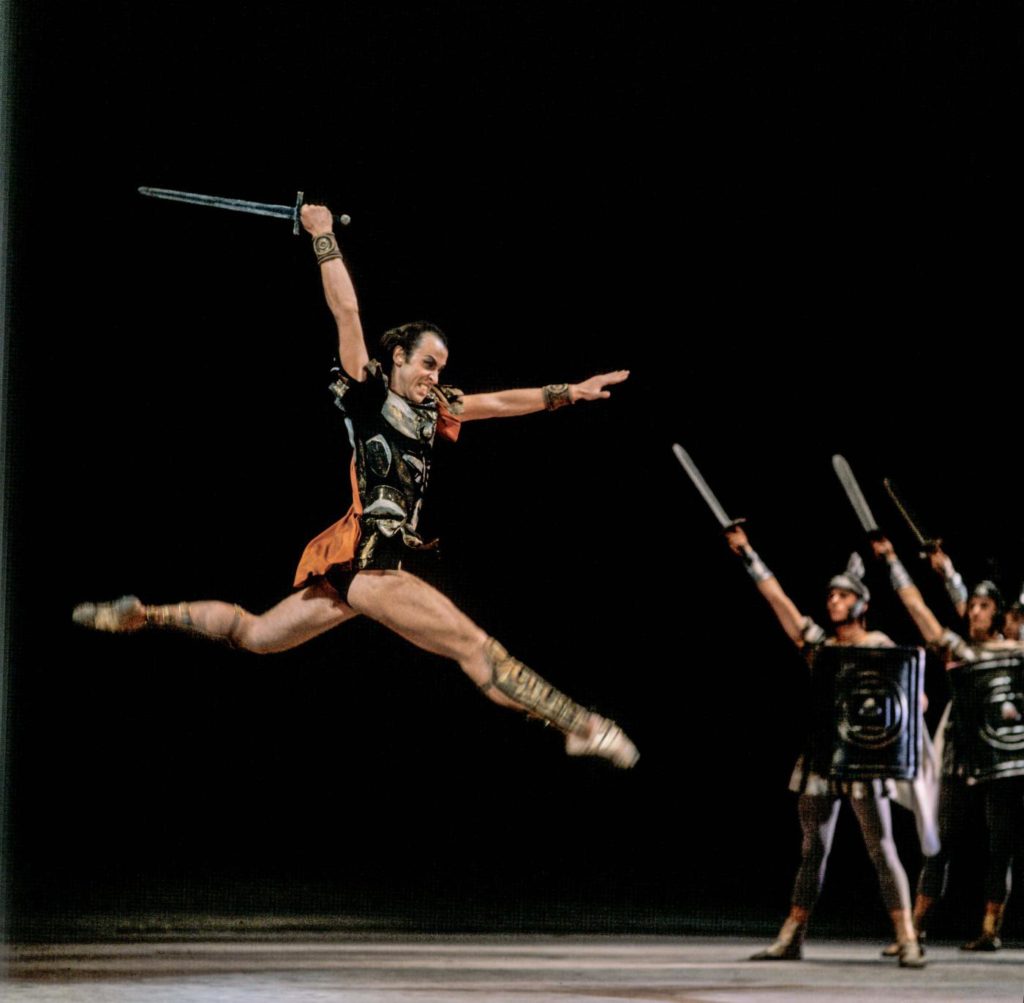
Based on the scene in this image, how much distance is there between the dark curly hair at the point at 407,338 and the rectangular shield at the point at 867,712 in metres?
1.83

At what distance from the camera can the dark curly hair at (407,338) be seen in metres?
6.13

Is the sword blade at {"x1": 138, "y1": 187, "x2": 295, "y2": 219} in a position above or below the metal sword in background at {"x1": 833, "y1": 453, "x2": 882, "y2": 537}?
above

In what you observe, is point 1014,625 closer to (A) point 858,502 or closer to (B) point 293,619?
(A) point 858,502

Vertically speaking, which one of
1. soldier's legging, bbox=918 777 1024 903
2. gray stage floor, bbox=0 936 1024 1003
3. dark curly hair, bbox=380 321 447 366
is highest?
dark curly hair, bbox=380 321 447 366

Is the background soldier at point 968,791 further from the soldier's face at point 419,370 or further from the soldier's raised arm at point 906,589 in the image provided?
the soldier's face at point 419,370

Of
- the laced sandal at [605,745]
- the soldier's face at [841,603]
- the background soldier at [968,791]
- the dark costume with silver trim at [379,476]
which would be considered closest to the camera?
the laced sandal at [605,745]

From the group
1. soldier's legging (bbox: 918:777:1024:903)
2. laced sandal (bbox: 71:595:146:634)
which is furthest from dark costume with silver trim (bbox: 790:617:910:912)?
laced sandal (bbox: 71:595:146:634)

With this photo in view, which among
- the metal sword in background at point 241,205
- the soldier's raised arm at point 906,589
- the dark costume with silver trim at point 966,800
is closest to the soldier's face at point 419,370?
the metal sword in background at point 241,205

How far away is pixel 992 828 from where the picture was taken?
23.2ft

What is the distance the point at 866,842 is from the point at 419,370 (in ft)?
7.62

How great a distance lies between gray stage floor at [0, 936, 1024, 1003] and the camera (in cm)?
537

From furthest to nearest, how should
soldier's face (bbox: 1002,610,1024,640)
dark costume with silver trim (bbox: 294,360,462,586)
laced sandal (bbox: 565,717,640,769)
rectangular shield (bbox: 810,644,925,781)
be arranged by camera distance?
soldier's face (bbox: 1002,610,1024,640) → rectangular shield (bbox: 810,644,925,781) → dark costume with silver trim (bbox: 294,360,462,586) → laced sandal (bbox: 565,717,640,769)

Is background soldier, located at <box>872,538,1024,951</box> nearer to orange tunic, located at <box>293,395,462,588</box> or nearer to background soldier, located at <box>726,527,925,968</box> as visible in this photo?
background soldier, located at <box>726,527,925,968</box>

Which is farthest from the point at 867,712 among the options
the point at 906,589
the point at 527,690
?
the point at 527,690
